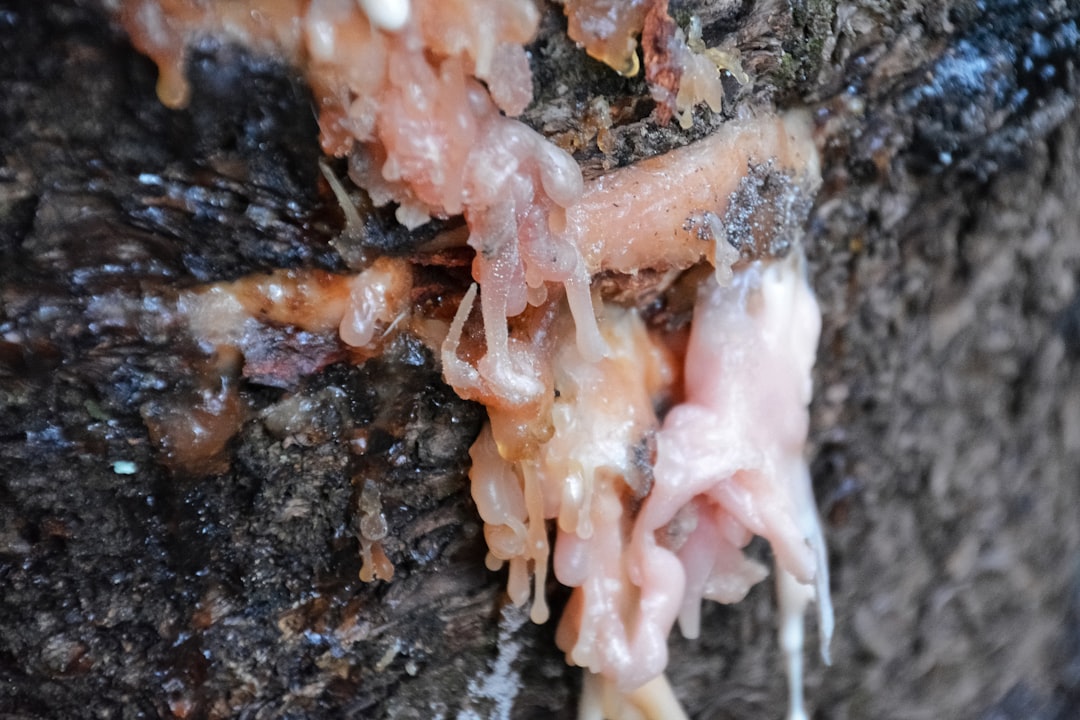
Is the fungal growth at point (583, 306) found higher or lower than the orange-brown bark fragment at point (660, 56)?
lower

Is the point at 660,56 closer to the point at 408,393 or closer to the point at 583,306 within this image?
the point at 583,306

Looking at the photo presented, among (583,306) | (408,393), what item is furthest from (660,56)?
(408,393)

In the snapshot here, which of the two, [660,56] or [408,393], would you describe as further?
[408,393]

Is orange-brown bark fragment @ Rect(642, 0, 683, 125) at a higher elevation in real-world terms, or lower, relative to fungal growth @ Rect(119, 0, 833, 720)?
higher

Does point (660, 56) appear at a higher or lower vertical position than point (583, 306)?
higher
